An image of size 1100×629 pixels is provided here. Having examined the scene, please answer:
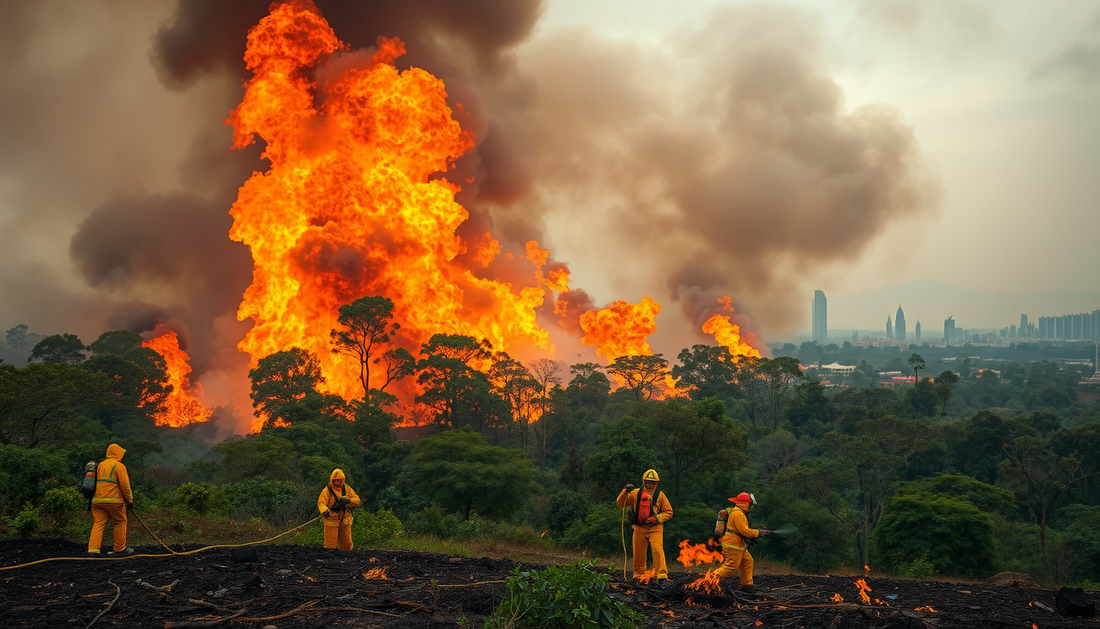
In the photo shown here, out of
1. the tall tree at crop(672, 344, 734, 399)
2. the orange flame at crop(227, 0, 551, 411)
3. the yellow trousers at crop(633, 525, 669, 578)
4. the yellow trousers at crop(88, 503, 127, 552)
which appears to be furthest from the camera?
the tall tree at crop(672, 344, 734, 399)

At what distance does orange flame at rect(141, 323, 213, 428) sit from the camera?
52.1 meters

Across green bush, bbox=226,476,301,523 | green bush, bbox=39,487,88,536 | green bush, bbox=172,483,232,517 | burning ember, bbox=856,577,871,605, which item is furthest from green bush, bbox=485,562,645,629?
green bush, bbox=226,476,301,523

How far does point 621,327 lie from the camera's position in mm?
66938

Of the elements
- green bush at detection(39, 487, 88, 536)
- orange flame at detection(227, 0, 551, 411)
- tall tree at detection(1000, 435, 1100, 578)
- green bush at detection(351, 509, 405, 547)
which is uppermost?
orange flame at detection(227, 0, 551, 411)

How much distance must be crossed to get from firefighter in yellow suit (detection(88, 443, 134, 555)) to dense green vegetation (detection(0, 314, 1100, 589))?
1.62 meters

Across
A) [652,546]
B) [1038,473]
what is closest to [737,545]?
[652,546]

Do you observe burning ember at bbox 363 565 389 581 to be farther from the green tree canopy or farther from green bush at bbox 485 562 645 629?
the green tree canopy

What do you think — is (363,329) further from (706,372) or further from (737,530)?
(737,530)

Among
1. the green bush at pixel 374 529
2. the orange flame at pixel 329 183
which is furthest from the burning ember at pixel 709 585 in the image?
the orange flame at pixel 329 183

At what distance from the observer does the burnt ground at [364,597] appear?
7.86m

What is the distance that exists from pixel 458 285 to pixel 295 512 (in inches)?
1333

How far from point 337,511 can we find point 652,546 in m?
5.31

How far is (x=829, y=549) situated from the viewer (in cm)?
3219

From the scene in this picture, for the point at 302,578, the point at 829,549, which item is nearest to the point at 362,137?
the point at 829,549
